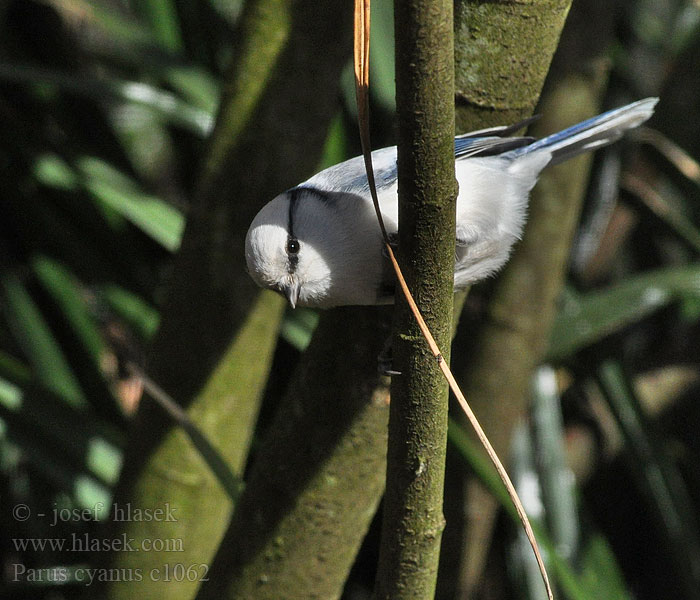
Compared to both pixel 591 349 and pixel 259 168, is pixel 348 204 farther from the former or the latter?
pixel 591 349

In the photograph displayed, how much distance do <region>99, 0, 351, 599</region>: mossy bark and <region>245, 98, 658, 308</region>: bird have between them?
0.18 meters

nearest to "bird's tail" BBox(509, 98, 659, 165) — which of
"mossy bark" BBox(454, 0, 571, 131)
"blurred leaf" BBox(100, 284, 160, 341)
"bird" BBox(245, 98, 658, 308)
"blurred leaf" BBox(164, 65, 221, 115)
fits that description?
"bird" BBox(245, 98, 658, 308)

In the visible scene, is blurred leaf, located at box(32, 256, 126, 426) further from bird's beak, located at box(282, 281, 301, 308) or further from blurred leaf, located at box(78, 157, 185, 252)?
bird's beak, located at box(282, 281, 301, 308)

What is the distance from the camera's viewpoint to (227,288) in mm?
1161

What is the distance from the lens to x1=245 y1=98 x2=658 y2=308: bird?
88 centimetres

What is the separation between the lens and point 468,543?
5.17ft

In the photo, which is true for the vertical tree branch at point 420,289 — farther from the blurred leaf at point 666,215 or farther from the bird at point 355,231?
the blurred leaf at point 666,215

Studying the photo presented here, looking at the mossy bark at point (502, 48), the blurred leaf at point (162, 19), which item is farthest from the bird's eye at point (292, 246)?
the blurred leaf at point (162, 19)

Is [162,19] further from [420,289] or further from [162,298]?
[420,289]

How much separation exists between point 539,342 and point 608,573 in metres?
0.46

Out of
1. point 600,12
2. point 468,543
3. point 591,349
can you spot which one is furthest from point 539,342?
point 600,12

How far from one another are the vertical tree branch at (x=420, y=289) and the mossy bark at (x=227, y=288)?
1.68 feet

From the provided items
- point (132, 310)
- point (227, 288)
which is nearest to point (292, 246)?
point (227, 288)

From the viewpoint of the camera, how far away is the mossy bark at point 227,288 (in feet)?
3.72
